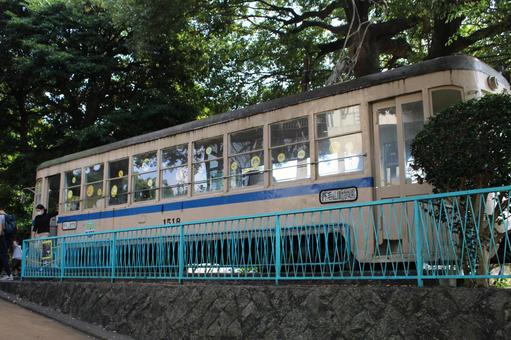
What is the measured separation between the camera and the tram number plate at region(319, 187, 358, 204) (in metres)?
7.62

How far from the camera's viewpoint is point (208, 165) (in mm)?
9828

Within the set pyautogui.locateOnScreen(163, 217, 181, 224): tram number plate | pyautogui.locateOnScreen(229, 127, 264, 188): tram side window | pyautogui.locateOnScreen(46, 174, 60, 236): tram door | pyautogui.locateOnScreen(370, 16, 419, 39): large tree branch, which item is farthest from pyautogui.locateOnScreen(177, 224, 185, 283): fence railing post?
pyautogui.locateOnScreen(370, 16, 419, 39): large tree branch

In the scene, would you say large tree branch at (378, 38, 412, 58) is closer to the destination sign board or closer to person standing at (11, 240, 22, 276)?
the destination sign board

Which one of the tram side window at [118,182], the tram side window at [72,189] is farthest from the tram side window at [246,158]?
the tram side window at [72,189]

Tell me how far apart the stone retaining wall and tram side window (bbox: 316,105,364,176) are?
2.44 metres

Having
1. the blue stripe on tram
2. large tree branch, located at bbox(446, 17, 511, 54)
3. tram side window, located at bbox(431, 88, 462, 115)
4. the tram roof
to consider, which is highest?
large tree branch, located at bbox(446, 17, 511, 54)

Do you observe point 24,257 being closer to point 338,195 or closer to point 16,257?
point 16,257

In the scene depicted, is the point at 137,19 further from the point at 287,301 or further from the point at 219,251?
the point at 287,301

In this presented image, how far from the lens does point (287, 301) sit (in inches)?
231

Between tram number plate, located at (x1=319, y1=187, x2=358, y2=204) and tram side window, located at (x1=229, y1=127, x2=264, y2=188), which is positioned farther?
tram side window, located at (x1=229, y1=127, x2=264, y2=188)

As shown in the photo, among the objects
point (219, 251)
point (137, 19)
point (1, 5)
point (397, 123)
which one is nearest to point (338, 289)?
point (219, 251)

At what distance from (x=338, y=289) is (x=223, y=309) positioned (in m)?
1.73

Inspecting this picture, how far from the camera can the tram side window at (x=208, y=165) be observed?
9.60m

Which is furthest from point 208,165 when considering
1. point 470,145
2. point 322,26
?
point 322,26
